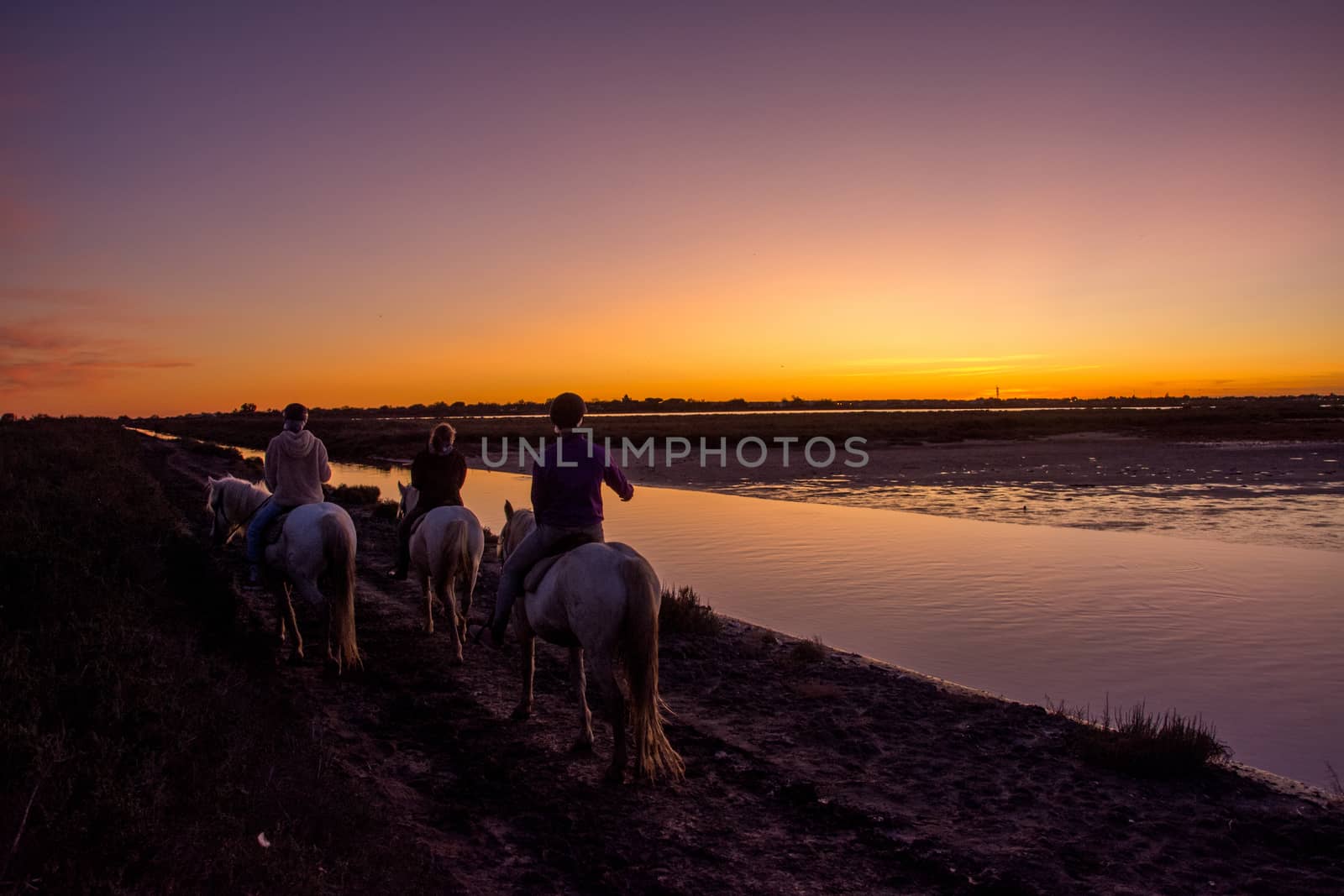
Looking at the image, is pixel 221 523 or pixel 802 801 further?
pixel 221 523

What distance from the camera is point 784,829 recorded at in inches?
203

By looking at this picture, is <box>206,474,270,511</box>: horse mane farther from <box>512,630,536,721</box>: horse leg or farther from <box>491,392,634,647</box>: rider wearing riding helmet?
<box>491,392,634,647</box>: rider wearing riding helmet

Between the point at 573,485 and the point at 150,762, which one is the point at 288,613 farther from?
the point at 573,485

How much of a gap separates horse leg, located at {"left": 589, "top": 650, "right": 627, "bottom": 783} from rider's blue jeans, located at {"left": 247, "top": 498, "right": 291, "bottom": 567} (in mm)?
4982

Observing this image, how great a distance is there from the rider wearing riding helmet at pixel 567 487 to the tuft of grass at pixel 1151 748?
4.23 m

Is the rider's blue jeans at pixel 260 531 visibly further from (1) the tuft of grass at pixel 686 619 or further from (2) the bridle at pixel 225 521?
(1) the tuft of grass at pixel 686 619

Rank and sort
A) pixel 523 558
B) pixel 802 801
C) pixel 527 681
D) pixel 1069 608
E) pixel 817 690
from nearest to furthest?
pixel 802 801, pixel 523 558, pixel 527 681, pixel 817 690, pixel 1069 608

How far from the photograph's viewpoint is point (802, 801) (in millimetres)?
5578

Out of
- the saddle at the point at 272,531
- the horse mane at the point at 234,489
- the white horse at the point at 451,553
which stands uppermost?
the horse mane at the point at 234,489

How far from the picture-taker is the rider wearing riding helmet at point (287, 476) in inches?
348

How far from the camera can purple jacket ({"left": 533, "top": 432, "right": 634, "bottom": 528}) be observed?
20.8ft

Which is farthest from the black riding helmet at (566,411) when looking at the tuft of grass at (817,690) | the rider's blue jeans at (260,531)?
the rider's blue jeans at (260,531)

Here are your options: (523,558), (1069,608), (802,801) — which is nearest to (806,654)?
(802,801)

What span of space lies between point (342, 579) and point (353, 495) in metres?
19.2
